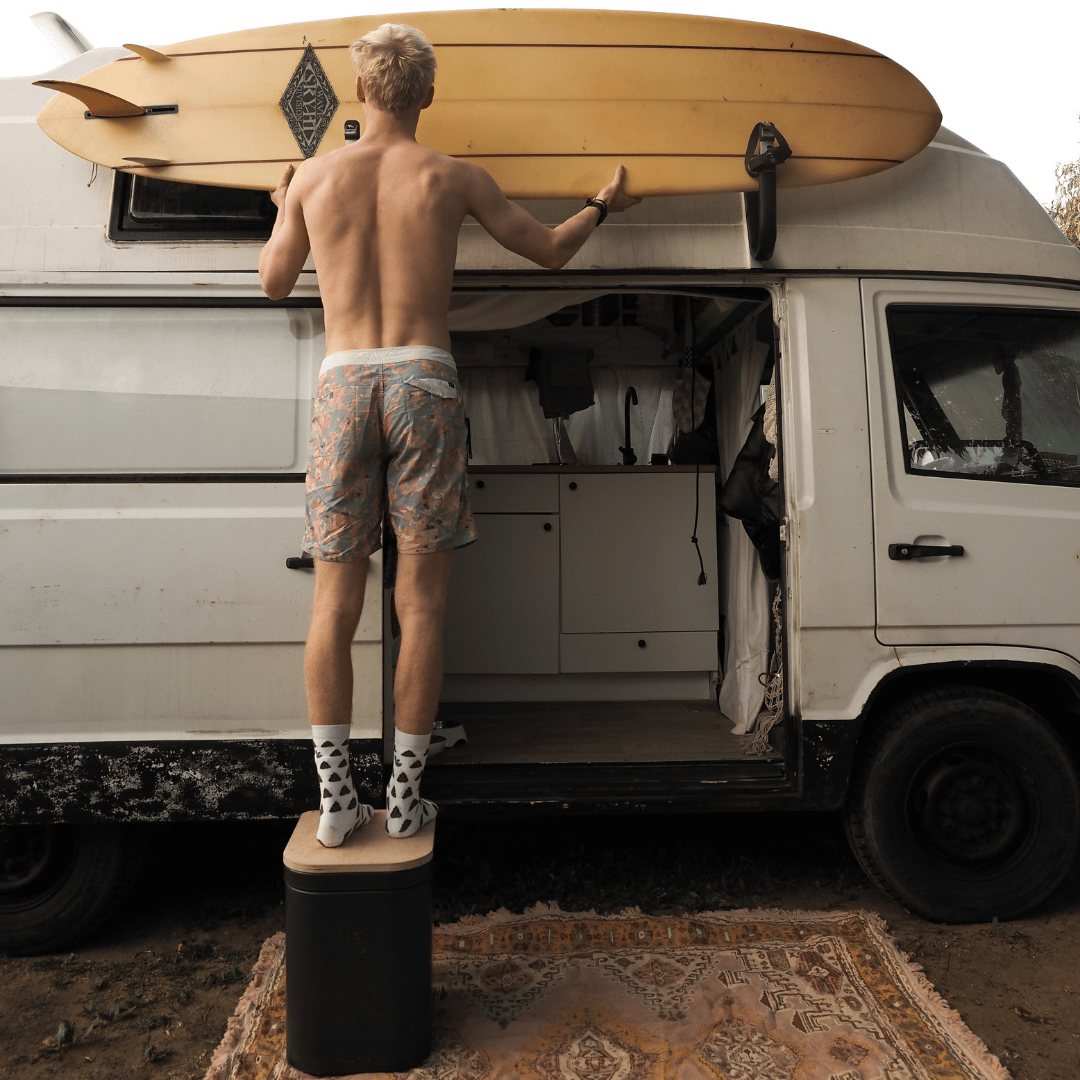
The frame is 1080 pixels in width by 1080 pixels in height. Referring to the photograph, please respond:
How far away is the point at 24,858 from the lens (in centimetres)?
273

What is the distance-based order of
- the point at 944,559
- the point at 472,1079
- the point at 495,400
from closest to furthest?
the point at 472,1079 → the point at 944,559 → the point at 495,400

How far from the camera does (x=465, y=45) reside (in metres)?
2.71

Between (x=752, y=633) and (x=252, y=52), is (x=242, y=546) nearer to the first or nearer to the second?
(x=252, y=52)

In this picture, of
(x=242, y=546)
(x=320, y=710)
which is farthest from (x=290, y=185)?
(x=320, y=710)

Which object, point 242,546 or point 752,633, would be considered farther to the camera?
point 752,633

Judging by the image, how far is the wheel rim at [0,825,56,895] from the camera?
8.95 ft

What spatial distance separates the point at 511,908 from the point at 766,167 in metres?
2.56

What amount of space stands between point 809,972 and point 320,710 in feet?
5.36

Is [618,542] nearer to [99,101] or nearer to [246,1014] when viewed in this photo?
[246,1014]

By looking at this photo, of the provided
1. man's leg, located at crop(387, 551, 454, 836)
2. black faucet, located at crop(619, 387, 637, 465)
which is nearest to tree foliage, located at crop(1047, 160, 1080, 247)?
black faucet, located at crop(619, 387, 637, 465)

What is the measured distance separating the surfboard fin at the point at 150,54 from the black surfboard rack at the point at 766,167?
1871mm

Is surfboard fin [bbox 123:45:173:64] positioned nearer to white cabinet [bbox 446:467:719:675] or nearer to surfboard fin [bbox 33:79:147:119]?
surfboard fin [bbox 33:79:147:119]

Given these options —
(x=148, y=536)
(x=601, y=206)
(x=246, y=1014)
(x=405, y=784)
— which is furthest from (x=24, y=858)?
(x=601, y=206)

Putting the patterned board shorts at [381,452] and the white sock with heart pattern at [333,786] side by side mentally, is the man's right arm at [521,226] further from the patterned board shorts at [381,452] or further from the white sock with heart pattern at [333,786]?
the white sock with heart pattern at [333,786]
